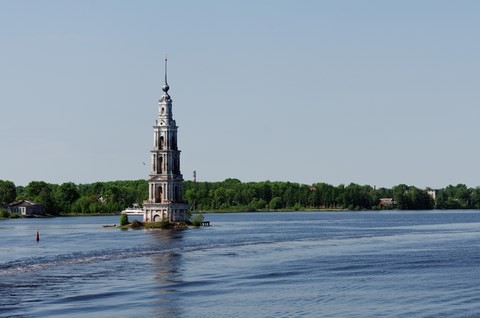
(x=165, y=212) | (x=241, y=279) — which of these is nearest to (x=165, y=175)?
(x=165, y=212)

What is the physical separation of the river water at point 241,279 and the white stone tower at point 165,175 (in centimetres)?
4897

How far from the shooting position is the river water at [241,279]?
60.8m

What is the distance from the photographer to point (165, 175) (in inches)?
6914

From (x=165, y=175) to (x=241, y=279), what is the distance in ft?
325

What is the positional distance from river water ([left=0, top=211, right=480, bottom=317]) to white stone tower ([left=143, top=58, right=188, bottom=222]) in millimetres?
48974

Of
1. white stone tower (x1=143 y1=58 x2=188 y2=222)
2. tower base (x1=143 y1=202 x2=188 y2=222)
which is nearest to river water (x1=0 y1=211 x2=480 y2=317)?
tower base (x1=143 y1=202 x2=188 y2=222)

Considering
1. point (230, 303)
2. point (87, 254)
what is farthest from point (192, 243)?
point (230, 303)

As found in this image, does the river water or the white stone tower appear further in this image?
the white stone tower

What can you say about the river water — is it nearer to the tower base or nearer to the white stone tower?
the tower base

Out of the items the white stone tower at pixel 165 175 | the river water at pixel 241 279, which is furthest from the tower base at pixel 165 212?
the river water at pixel 241 279

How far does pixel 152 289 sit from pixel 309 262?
25.6 m

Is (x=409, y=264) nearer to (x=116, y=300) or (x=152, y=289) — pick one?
(x=152, y=289)

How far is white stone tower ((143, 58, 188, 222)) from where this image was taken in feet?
→ 575

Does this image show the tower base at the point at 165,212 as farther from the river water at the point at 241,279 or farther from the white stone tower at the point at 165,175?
the river water at the point at 241,279
